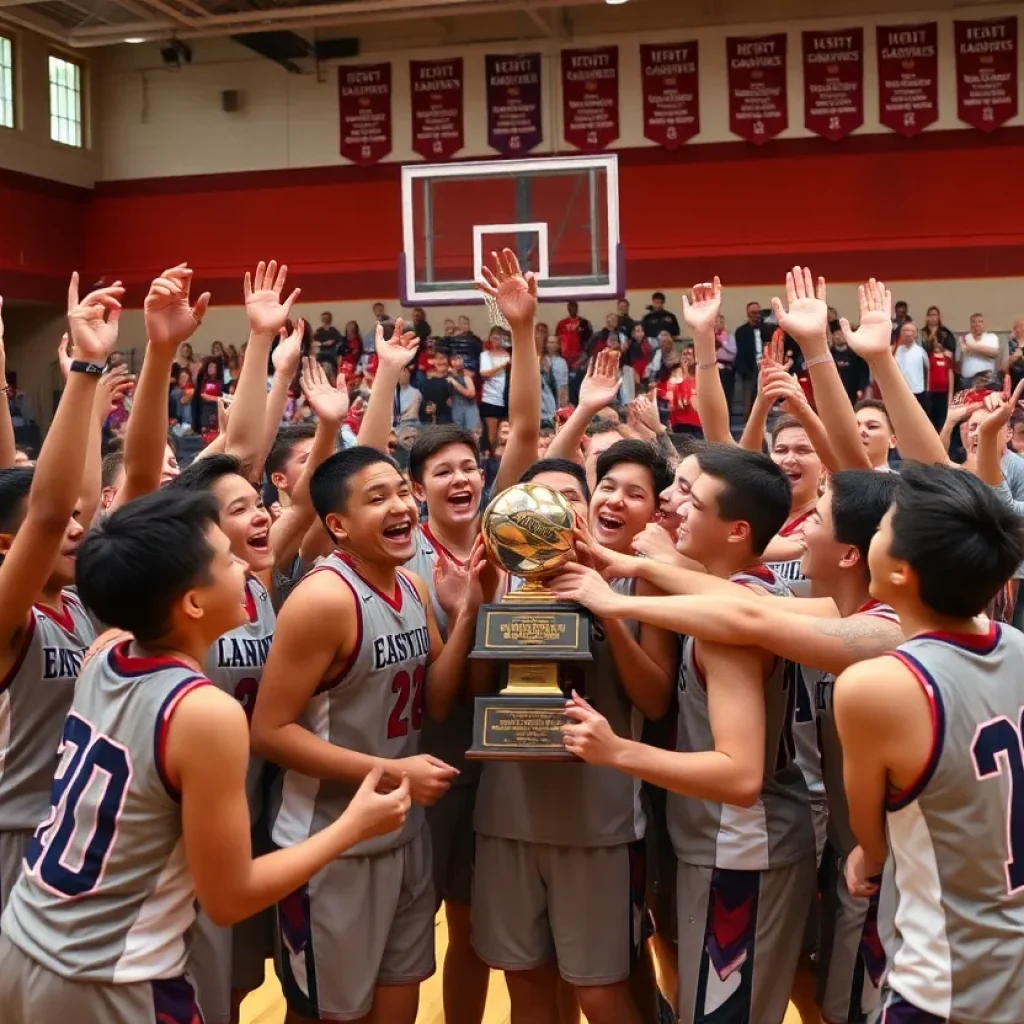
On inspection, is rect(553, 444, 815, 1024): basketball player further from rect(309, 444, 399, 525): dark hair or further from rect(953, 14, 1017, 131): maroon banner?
rect(953, 14, 1017, 131): maroon banner

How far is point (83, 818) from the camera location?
236 centimetres

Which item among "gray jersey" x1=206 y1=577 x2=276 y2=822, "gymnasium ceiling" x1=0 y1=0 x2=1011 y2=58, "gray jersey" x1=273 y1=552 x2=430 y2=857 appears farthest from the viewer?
"gymnasium ceiling" x1=0 y1=0 x2=1011 y2=58

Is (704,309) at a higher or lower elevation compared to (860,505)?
higher

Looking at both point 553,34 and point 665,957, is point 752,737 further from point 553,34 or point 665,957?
point 553,34

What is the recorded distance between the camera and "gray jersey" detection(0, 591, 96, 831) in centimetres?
312

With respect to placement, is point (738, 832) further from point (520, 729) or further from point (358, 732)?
point (358, 732)

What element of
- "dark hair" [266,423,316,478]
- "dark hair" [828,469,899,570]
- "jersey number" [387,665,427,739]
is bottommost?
"jersey number" [387,665,427,739]

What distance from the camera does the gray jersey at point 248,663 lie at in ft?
11.3

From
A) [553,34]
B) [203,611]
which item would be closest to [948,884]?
[203,611]

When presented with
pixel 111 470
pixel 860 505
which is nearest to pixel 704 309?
pixel 860 505

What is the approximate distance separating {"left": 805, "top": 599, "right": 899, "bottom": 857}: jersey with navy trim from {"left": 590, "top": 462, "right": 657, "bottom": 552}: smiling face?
0.72m

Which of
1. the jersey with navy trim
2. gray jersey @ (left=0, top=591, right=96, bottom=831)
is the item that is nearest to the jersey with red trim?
gray jersey @ (left=0, top=591, right=96, bottom=831)

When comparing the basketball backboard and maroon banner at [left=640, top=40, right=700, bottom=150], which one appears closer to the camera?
the basketball backboard

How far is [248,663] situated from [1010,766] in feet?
6.98
